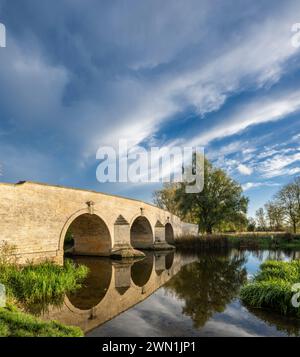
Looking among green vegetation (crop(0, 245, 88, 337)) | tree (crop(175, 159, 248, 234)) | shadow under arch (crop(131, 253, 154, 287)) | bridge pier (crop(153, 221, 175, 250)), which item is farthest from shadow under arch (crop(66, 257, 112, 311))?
tree (crop(175, 159, 248, 234))

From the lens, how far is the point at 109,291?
10031mm

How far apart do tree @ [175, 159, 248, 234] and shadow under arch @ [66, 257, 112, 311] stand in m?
18.5

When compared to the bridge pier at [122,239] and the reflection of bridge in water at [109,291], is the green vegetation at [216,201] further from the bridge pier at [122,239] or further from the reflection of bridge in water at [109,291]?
the reflection of bridge in water at [109,291]

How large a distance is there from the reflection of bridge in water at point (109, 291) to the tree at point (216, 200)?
1649 centimetres

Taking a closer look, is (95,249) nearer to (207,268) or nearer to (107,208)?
(107,208)

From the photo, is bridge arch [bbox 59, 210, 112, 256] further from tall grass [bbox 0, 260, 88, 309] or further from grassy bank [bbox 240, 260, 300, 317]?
grassy bank [bbox 240, 260, 300, 317]

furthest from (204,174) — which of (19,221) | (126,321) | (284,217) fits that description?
(126,321)

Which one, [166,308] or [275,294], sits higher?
[275,294]

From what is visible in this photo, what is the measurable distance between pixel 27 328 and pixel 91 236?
1465 centimetres

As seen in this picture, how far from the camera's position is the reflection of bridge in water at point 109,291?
23.4 ft

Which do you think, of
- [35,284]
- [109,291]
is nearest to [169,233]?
[109,291]

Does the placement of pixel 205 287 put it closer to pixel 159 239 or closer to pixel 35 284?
pixel 35 284

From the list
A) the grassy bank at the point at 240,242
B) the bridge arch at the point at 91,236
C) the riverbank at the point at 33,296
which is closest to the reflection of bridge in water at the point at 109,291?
the riverbank at the point at 33,296
